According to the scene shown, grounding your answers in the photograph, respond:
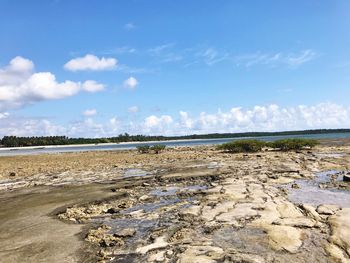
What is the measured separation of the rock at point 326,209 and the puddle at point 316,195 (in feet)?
2.15

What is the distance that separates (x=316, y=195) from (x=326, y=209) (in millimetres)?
2909

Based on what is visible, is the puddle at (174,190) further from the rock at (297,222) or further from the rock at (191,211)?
the rock at (297,222)

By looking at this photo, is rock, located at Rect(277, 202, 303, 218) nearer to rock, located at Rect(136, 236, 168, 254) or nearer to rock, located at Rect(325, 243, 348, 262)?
rock, located at Rect(325, 243, 348, 262)

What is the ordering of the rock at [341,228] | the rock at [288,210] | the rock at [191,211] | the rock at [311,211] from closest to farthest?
the rock at [341,228]
the rock at [311,211]
the rock at [288,210]
the rock at [191,211]

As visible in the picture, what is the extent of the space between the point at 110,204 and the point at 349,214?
27.3 feet

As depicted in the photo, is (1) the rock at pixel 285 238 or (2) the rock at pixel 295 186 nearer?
(1) the rock at pixel 285 238

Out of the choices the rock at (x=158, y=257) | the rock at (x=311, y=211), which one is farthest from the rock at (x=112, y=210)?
the rock at (x=311, y=211)

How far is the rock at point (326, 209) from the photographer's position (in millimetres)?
10840

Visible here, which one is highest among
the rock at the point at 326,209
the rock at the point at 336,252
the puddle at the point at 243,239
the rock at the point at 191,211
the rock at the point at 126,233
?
the rock at the point at 191,211

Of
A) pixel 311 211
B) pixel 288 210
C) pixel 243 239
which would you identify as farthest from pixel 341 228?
pixel 243 239

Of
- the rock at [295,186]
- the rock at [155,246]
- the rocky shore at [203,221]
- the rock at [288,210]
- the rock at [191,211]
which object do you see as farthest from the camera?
the rock at [295,186]

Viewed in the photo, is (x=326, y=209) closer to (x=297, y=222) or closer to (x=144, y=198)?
(x=297, y=222)

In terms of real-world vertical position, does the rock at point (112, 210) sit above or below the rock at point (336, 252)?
above

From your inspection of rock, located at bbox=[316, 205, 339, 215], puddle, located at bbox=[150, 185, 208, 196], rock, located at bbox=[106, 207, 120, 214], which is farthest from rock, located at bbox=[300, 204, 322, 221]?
rock, located at bbox=[106, 207, 120, 214]
